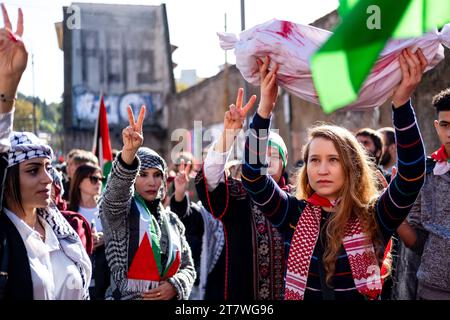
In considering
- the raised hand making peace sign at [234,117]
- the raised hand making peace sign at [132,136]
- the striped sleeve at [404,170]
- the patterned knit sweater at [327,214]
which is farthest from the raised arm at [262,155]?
the raised hand making peace sign at [132,136]

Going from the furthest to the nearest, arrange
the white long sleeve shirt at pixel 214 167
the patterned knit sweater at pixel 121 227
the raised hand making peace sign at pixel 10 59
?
1. the patterned knit sweater at pixel 121 227
2. the white long sleeve shirt at pixel 214 167
3. the raised hand making peace sign at pixel 10 59

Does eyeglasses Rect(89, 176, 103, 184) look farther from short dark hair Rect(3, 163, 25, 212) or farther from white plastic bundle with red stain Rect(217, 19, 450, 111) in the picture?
white plastic bundle with red stain Rect(217, 19, 450, 111)

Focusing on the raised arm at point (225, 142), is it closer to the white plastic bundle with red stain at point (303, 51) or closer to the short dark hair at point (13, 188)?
the white plastic bundle with red stain at point (303, 51)

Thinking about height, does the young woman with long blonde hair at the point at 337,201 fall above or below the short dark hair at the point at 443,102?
below

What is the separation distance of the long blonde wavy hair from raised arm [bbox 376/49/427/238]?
0.42 feet

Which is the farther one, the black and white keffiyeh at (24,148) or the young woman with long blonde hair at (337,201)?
the black and white keffiyeh at (24,148)

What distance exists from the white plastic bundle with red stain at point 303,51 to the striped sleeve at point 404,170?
0.20m

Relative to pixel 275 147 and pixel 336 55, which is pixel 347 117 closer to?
pixel 275 147

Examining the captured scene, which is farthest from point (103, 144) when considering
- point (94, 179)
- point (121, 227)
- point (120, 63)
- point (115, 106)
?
point (120, 63)

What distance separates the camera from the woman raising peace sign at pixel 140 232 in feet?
11.3

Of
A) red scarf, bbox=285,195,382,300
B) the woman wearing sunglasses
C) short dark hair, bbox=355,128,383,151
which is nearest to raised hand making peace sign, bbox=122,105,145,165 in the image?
red scarf, bbox=285,195,382,300

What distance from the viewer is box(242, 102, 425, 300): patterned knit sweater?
2.57m

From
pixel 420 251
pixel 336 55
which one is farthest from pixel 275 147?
pixel 336 55

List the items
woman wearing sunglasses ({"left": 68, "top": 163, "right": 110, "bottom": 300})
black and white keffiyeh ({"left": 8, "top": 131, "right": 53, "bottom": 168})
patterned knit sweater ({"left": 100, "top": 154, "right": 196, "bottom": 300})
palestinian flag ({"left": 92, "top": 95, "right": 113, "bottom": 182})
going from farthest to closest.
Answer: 1. palestinian flag ({"left": 92, "top": 95, "right": 113, "bottom": 182})
2. woman wearing sunglasses ({"left": 68, "top": 163, "right": 110, "bottom": 300})
3. patterned knit sweater ({"left": 100, "top": 154, "right": 196, "bottom": 300})
4. black and white keffiyeh ({"left": 8, "top": 131, "right": 53, "bottom": 168})
